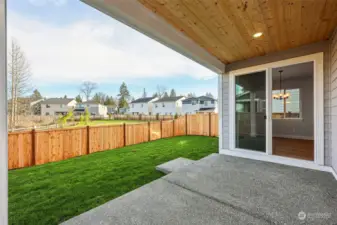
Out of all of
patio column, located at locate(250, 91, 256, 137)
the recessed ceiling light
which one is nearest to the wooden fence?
patio column, located at locate(250, 91, 256, 137)

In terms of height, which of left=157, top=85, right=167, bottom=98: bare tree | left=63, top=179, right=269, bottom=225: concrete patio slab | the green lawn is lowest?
the green lawn

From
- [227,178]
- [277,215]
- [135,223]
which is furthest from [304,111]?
[135,223]

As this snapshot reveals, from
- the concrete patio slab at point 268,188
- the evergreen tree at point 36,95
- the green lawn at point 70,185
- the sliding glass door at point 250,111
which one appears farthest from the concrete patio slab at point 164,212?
the evergreen tree at point 36,95

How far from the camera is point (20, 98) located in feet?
12.5

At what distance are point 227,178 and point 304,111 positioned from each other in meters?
5.45

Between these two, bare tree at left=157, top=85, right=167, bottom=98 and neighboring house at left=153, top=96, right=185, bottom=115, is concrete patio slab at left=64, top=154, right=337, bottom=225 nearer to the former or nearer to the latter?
neighboring house at left=153, top=96, right=185, bottom=115

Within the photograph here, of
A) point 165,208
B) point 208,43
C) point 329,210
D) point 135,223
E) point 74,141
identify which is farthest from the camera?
point 74,141

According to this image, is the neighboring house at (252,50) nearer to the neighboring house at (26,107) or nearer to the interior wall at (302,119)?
the interior wall at (302,119)

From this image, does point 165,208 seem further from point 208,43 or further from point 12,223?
point 208,43

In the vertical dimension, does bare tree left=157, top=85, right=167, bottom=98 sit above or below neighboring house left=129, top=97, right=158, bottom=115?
above

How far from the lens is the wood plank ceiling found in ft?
6.09

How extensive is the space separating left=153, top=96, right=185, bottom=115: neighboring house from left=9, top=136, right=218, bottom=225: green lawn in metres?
17.2

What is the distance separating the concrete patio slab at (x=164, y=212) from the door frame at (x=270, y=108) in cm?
230

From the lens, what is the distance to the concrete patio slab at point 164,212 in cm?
163
